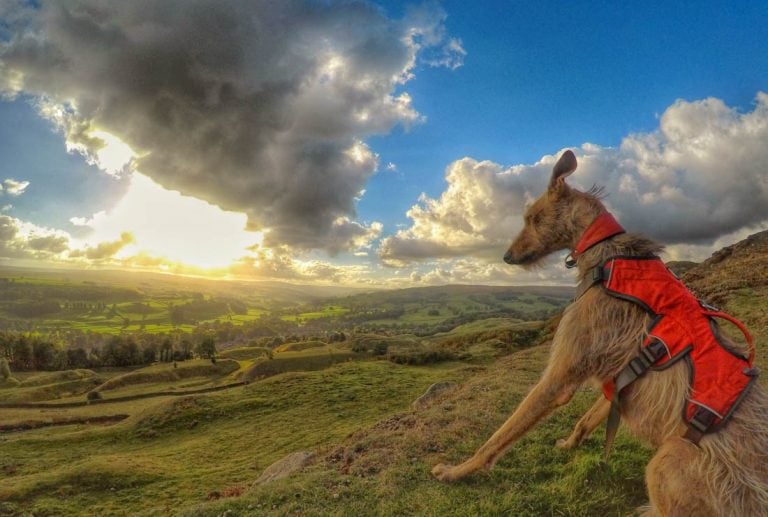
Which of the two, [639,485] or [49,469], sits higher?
[639,485]

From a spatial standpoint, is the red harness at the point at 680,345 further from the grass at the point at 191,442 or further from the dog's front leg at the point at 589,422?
the grass at the point at 191,442

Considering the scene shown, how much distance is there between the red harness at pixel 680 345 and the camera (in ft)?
11.7

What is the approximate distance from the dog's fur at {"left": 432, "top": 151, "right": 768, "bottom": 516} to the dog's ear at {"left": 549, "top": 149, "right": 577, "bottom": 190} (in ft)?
0.05

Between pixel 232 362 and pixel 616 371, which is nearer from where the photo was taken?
pixel 616 371

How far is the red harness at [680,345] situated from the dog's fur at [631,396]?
0.11 m

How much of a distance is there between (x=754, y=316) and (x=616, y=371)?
3288 centimetres

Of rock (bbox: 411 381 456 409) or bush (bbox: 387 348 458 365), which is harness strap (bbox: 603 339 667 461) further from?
bush (bbox: 387 348 458 365)

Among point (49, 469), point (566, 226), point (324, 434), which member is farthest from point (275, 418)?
point (566, 226)

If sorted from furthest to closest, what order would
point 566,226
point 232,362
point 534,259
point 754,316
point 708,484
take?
point 232,362
point 754,316
point 534,259
point 566,226
point 708,484

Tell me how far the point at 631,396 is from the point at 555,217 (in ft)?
8.10

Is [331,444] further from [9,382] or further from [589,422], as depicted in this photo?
[9,382]

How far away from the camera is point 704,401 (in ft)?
11.8

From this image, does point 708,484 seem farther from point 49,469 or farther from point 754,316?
point 49,469

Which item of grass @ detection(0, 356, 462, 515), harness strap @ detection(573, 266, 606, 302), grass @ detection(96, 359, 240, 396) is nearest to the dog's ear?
harness strap @ detection(573, 266, 606, 302)
